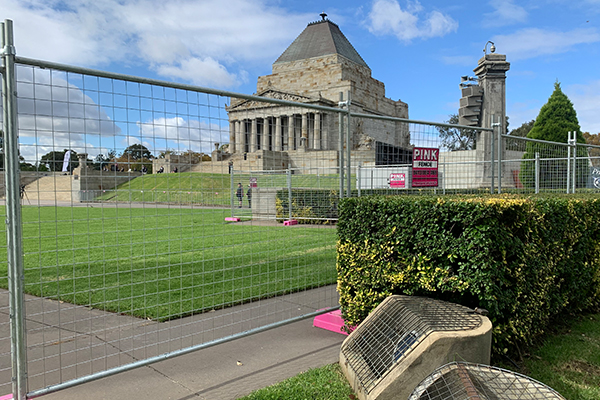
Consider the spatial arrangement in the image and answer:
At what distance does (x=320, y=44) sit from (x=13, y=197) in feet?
243

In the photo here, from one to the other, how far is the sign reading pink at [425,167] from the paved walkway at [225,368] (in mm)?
2263

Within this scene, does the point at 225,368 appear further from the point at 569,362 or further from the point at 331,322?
the point at 569,362

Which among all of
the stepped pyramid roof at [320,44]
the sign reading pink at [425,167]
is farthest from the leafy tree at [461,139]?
the stepped pyramid roof at [320,44]

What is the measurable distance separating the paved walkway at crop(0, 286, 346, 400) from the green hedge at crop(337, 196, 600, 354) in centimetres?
59

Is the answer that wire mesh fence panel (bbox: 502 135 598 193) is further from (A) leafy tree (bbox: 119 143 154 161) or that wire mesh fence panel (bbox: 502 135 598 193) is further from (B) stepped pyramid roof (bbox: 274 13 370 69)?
(B) stepped pyramid roof (bbox: 274 13 370 69)

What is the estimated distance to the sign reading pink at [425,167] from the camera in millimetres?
5328

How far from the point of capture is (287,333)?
4.67 m

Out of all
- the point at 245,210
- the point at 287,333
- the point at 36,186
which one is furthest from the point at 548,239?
the point at 245,210

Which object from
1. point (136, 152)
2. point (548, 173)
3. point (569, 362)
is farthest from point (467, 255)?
point (548, 173)

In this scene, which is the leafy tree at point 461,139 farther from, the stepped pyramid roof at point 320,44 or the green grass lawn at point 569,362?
the stepped pyramid roof at point 320,44

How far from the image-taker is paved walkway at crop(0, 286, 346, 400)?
3.28m

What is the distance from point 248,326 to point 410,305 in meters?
2.10

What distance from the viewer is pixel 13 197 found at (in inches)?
112

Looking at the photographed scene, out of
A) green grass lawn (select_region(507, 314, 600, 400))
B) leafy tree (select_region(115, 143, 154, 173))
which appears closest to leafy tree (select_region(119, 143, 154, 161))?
leafy tree (select_region(115, 143, 154, 173))
